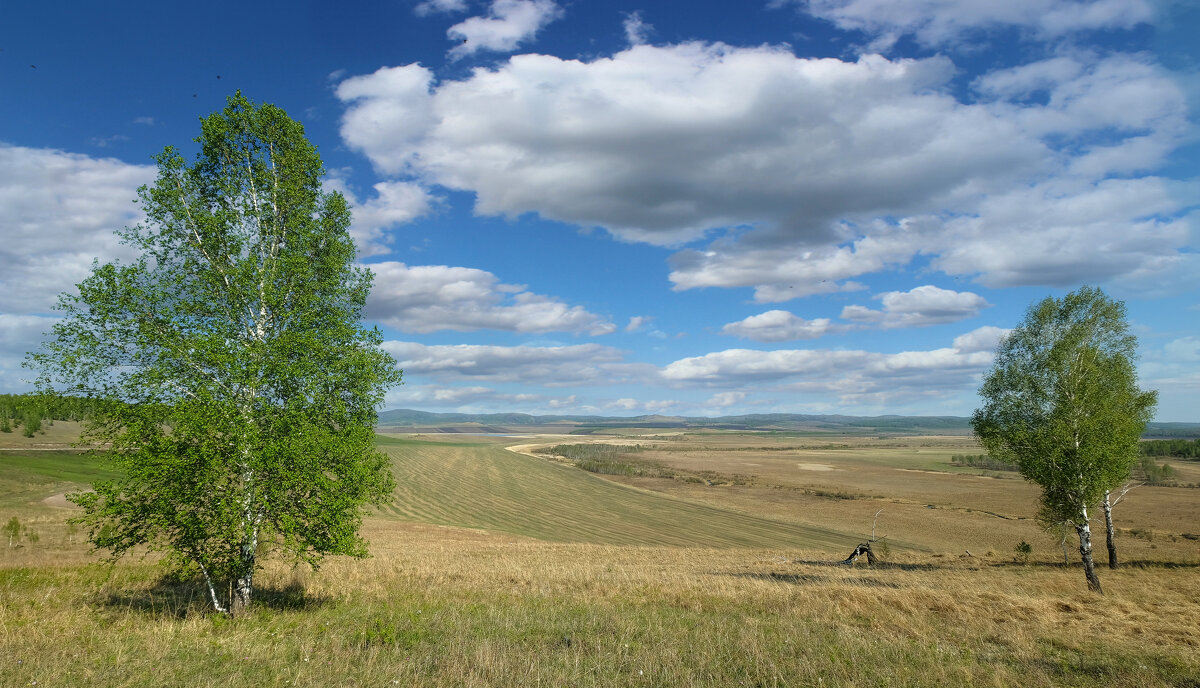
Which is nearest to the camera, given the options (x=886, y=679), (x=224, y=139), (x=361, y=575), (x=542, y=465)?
(x=886, y=679)

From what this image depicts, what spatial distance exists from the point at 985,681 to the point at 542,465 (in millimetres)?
134987

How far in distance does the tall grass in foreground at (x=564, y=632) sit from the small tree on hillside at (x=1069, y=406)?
6333mm

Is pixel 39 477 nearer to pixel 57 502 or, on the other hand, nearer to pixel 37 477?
pixel 37 477

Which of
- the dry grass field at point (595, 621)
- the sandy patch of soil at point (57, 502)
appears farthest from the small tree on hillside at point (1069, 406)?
the sandy patch of soil at point (57, 502)

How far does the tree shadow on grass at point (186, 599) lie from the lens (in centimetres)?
1508

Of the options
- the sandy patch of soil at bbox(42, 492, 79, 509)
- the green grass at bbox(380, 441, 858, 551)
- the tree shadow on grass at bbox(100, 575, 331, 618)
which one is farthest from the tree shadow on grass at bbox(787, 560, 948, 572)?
the sandy patch of soil at bbox(42, 492, 79, 509)

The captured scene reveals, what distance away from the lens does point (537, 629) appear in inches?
515

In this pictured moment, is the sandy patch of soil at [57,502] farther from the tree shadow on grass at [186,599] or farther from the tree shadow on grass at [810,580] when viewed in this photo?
the tree shadow on grass at [810,580]

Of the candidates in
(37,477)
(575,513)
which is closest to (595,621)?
(575,513)

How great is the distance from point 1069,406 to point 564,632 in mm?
29851

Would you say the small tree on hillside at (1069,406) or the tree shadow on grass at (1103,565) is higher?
the small tree on hillside at (1069,406)

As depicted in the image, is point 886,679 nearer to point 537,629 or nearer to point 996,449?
point 537,629

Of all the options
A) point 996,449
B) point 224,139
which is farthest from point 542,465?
point 224,139

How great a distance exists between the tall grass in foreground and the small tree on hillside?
6.33 m
